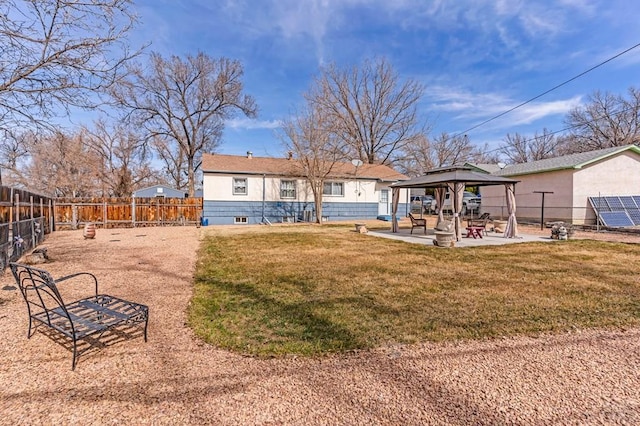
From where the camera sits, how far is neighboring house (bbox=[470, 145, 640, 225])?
17.6 m

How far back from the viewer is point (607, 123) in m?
34.4

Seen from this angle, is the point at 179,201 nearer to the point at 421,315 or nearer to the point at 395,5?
the point at 395,5

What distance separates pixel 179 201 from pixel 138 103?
13737 millimetres

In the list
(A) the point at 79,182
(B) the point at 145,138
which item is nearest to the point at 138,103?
(B) the point at 145,138

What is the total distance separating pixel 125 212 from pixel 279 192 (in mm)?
9403

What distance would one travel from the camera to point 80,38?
19.2ft

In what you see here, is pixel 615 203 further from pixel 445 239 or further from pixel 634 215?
pixel 445 239

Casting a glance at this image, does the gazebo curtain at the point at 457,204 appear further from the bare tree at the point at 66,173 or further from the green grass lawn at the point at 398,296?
the bare tree at the point at 66,173

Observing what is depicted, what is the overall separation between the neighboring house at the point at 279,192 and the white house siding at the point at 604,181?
1061cm

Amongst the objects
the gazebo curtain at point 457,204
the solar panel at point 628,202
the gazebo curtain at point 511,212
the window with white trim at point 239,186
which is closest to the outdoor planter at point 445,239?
the gazebo curtain at point 457,204

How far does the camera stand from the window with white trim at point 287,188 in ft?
70.2

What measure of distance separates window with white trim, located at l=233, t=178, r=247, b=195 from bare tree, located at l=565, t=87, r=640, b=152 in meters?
37.0

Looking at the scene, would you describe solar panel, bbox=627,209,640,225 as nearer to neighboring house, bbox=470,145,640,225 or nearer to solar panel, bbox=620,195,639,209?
solar panel, bbox=620,195,639,209

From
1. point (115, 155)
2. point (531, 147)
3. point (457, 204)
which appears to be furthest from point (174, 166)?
point (531, 147)
